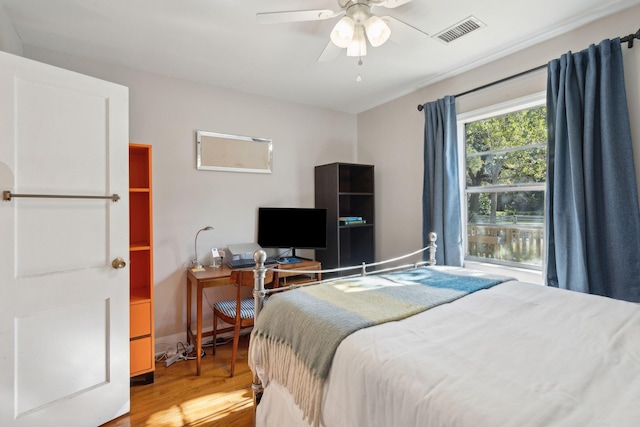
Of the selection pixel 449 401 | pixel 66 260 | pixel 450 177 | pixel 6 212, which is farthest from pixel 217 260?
pixel 449 401

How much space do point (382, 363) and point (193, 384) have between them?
1.89 m

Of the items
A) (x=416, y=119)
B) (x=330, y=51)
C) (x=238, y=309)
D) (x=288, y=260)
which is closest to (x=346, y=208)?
(x=288, y=260)

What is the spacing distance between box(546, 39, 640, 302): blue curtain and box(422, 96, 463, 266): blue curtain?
71cm

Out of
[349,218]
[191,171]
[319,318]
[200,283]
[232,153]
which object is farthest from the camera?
[349,218]

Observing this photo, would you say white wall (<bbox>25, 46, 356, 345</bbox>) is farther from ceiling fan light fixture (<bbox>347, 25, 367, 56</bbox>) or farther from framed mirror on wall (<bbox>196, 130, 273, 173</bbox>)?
ceiling fan light fixture (<bbox>347, 25, 367, 56</bbox>)

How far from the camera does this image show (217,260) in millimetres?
2906

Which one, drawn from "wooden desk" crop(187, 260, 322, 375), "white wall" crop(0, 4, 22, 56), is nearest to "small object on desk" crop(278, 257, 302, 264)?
"wooden desk" crop(187, 260, 322, 375)

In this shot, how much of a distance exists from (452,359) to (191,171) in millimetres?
2641

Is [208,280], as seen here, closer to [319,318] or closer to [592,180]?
[319,318]

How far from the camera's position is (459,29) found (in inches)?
81.7

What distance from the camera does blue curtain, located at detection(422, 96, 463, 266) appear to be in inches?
107

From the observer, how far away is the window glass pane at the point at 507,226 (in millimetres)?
2391

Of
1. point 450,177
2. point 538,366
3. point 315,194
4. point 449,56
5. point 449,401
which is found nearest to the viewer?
point 449,401

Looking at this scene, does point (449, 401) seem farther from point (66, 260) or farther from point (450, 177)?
point (450, 177)
